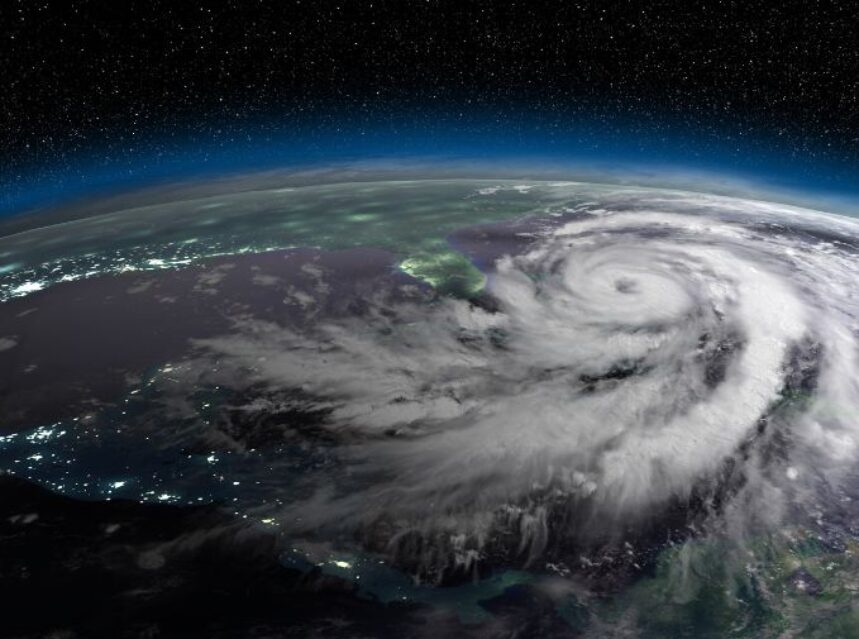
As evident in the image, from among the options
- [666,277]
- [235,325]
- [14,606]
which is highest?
[666,277]

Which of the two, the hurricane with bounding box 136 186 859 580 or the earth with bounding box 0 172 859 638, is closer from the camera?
the earth with bounding box 0 172 859 638

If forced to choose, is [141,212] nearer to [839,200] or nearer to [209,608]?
[209,608]

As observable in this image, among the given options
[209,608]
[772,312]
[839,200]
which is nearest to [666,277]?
[772,312]

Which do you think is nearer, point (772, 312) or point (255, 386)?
point (255, 386)

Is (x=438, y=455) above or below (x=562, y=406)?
below

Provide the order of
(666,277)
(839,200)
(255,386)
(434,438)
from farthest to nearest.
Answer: (839,200), (666,277), (255,386), (434,438)

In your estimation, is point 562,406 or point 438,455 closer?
point 438,455

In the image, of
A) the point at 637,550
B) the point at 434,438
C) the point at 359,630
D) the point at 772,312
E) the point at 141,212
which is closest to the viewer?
the point at 359,630

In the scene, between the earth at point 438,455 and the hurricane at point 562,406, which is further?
the hurricane at point 562,406
